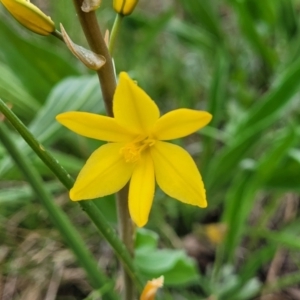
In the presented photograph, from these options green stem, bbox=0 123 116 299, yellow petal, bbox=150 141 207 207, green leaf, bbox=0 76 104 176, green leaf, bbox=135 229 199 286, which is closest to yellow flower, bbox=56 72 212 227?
yellow petal, bbox=150 141 207 207

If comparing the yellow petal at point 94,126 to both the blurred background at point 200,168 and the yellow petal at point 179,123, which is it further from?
the blurred background at point 200,168

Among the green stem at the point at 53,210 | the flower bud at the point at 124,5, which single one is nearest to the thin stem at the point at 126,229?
the green stem at the point at 53,210

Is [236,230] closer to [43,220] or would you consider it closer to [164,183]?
[43,220]

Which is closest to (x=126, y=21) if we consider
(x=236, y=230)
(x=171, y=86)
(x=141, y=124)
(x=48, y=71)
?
(x=171, y=86)

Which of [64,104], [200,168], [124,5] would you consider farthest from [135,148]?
[200,168]

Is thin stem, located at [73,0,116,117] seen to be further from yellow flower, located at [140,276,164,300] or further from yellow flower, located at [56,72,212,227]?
yellow flower, located at [140,276,164,300]

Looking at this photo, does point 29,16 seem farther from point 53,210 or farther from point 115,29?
point 53,210

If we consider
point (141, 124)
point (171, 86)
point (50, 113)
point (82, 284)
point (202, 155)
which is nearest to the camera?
point (141, 124)
